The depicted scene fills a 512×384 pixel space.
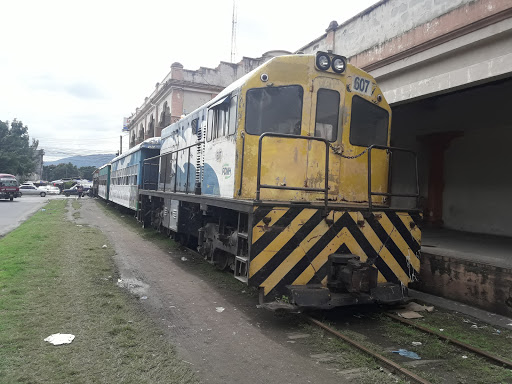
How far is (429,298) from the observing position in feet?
20.3

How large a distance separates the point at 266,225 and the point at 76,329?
245 centimetres

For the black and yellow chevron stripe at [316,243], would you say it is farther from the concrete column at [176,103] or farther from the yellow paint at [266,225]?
the concrete column at [176,103]

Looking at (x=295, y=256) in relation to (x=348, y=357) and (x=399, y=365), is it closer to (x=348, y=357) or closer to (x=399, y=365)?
(x=348, y=357)

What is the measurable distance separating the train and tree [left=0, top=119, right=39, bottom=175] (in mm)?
51282

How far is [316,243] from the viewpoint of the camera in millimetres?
4953

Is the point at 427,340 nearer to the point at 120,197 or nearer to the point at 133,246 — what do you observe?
the point at 133,246

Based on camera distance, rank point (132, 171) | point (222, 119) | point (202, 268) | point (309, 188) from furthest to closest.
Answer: point (132, 171) → point (202, 268) → point (222, 119) → point (309, 188)

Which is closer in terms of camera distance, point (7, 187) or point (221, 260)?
point (221, 260)

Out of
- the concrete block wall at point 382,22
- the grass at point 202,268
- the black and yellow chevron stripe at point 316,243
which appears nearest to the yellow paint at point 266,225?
the black and yellow chevron stripe at point 316,243

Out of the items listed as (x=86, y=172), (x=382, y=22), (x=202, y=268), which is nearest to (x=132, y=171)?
(x=202, y=268)

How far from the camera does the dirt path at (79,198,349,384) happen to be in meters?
3.54

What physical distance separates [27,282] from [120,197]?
1332 cm

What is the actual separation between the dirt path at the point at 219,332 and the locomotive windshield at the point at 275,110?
2545mm

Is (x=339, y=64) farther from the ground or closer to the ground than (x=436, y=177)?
farther from the ground
